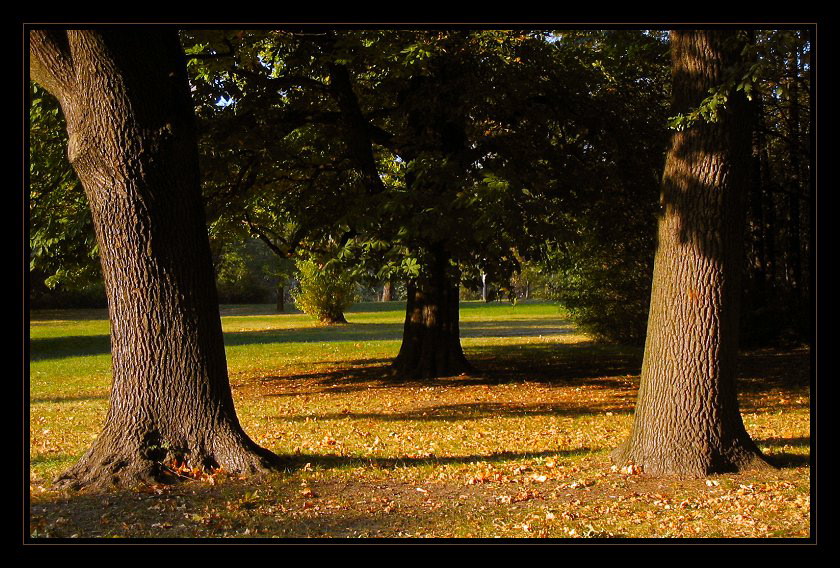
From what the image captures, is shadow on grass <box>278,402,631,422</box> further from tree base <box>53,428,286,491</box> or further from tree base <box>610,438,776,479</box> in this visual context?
tree base <box>610,438,776,479</box>

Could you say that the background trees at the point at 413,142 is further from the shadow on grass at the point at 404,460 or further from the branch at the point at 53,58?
the branch at the point at 53,58

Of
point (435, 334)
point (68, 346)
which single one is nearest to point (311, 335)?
point (68, 346)

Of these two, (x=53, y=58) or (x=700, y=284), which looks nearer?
(x=53, y=58)

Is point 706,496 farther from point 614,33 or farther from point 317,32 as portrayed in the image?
point 317,32

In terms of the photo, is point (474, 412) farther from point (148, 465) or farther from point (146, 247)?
point (146, 247)

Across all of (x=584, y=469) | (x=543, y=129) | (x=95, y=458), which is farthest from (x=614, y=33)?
(x=95, y=458)

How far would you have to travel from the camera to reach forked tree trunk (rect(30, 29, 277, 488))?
6785mm

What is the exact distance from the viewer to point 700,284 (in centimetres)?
709

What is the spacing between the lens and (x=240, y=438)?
287 inches

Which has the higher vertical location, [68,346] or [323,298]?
[323,298]

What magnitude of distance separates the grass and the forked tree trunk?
0.46 m

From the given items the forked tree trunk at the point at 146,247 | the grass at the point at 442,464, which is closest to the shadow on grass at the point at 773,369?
the grass at the point at 442,464

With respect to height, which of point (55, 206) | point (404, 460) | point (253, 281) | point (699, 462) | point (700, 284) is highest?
point (55, 206)

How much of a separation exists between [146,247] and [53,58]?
1791 millimetres
